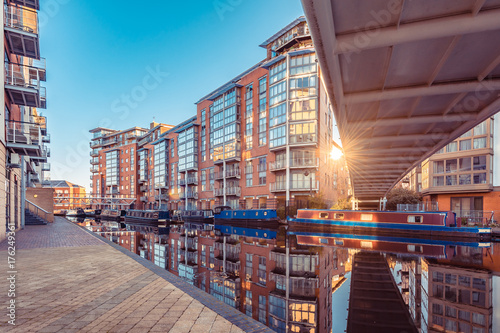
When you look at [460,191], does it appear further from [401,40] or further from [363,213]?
[401,40]

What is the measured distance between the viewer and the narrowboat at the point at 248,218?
87.9 feet

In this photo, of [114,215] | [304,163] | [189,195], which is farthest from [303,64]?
[114,215]

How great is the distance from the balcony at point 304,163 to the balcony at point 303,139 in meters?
1.64

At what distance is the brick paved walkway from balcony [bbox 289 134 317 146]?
2476 centimetres

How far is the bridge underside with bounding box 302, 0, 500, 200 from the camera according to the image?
4.42 m

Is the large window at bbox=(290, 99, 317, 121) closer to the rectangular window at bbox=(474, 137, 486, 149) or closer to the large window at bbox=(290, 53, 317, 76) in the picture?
the large window at bbox=(290, 53, 317, 76)

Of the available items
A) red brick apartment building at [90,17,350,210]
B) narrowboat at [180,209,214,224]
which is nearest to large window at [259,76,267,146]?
red brick apartment building at [90,17,350,210]

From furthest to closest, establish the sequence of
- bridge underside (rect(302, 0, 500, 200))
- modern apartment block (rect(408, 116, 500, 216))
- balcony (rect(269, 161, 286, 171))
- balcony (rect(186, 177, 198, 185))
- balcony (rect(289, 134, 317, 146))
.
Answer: balcony (rect(186, 177, 198, 185)) < balcony (rect(269, 161, 286, 171)) < balcony (rect(289, 134, 317, 146)) < modern apartment block (rect(408, 116, 500, 216)) < bridge underside (rect(302, 0, 500, 200))

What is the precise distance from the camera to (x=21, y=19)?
17875 millimetres

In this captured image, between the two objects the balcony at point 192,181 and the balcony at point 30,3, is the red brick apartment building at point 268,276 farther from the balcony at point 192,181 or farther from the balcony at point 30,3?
the balcony at point 192,181

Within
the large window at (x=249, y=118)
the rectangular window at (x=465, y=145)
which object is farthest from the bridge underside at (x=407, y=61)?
the large window at (x=249, y=118)

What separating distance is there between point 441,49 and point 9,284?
9561mm

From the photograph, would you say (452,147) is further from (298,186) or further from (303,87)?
(303,87)

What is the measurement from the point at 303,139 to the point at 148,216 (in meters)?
20.8
